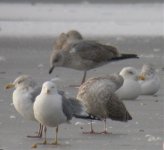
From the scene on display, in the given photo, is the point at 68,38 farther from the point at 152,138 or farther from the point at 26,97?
the point at 152,138

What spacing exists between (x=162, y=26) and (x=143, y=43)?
491cm

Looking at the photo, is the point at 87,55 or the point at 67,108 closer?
the point at 67,108

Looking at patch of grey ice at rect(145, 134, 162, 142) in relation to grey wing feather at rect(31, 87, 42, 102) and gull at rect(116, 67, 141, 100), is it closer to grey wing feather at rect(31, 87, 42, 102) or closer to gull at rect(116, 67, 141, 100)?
grey wing feather at rect(31, 87, 42, 102)

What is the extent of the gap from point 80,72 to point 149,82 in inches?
171

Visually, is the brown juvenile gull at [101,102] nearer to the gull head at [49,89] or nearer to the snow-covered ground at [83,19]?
the gull head at [49,89]

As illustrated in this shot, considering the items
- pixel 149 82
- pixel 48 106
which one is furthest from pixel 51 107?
pixel 149 82

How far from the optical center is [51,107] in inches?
403

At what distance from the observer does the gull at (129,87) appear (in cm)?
1386

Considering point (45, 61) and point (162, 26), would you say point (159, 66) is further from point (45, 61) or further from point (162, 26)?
point (162, 26)

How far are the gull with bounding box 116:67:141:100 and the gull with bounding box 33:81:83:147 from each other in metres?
3.44

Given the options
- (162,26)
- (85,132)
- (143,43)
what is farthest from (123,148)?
(162,26)

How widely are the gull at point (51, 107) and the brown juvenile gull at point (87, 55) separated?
725 cm

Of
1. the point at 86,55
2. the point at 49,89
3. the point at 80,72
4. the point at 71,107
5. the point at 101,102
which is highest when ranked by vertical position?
the point at 49,89

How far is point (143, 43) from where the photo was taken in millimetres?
23641
